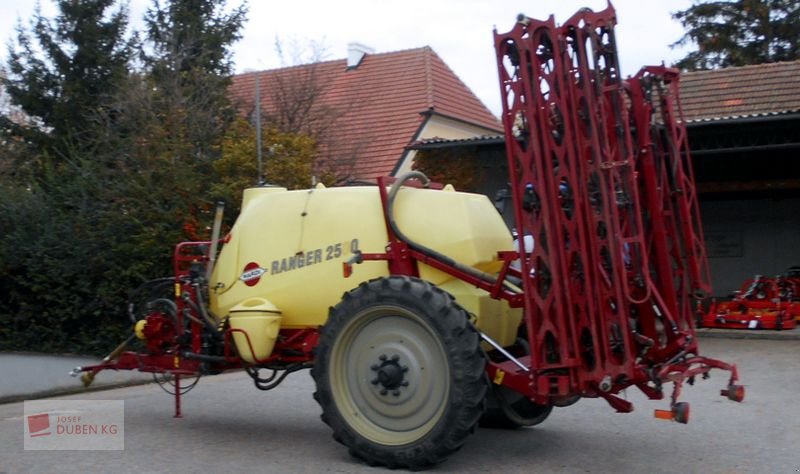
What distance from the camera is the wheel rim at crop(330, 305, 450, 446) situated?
700 cm

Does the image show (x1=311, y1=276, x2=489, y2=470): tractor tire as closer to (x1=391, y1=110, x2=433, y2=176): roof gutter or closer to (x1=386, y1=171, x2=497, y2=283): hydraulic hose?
(x1=386, y1=171, x2=497, y2=283): hydraulic hose

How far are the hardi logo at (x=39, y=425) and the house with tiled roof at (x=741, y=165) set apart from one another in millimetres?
11604

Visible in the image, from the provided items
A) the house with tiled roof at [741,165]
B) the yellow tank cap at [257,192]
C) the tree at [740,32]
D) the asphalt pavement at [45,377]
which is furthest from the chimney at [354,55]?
the yellow tank cap at [257,192]

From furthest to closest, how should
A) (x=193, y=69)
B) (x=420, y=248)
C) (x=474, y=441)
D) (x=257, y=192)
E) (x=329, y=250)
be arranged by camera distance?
(x=193, y=69), (x=257, y=192), (x=474, y=441), (x=329, y=250), (x=420, y=248)

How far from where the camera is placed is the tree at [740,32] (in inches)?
1463

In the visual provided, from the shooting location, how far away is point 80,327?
14.6m

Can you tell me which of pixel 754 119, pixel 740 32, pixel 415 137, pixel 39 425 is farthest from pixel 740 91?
pixel 740 32

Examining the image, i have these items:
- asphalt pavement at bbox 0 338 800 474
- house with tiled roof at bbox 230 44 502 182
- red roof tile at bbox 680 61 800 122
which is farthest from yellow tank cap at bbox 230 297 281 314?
red roof tile at bbox 680 61 800 122

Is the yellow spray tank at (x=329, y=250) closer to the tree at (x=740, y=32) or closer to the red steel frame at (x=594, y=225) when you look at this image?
the red steel frame at (x=594, y=225)

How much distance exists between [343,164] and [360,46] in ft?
32.4

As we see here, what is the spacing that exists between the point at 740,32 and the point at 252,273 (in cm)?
3440

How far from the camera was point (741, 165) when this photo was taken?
829 inches

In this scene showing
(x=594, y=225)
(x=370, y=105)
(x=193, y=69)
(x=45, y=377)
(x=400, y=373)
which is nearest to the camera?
(x=594, y=225)

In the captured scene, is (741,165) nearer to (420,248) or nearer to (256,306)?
(420,248)
